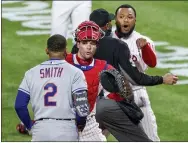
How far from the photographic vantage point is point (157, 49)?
1703 centimetres

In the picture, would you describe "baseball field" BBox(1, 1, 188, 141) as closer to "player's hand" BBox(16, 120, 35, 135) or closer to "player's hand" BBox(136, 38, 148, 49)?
"player's hand" BBox(16, 120, 35, 135)

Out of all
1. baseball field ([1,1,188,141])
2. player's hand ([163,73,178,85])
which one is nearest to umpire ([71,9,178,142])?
player's hand ([163,73,178,85])

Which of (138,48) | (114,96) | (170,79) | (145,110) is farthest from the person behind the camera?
(145,110)

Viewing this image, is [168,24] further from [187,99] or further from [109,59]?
[109,59]

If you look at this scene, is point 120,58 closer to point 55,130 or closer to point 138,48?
point 138,48

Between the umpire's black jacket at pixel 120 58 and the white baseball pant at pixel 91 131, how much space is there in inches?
24.2

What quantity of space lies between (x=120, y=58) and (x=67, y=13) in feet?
15.7

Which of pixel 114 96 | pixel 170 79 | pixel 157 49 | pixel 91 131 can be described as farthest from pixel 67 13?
pixel 91 131

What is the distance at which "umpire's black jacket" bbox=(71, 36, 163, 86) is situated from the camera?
9.34 metres

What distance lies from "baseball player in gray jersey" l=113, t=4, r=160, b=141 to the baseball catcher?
0.83m

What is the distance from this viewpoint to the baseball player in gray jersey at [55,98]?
27.7ft

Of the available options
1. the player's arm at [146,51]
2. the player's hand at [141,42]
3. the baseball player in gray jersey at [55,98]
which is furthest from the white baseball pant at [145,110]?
the baseball player in gray jersey at [55,98]

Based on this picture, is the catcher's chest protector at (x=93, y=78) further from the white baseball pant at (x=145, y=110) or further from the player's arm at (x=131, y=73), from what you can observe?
the white baseball pant at (x=145, y=110)

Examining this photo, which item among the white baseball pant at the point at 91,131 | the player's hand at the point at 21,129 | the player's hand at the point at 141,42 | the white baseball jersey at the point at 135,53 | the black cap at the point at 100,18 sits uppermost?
the black cap at the point at 100,18
